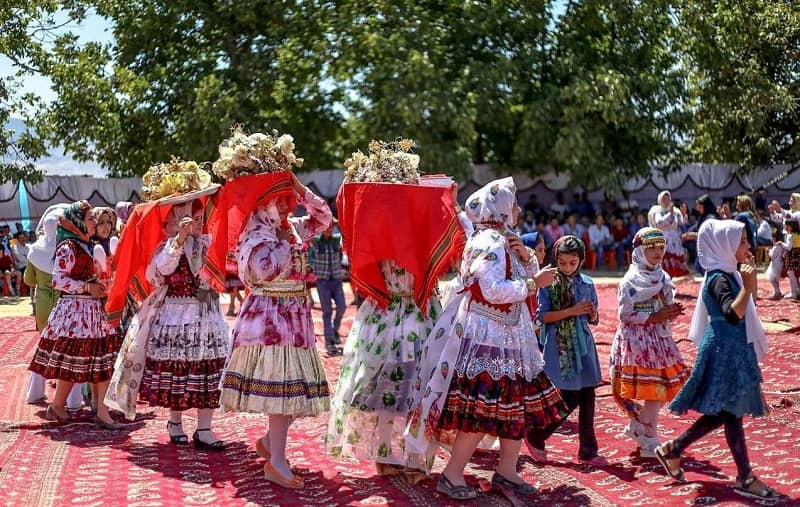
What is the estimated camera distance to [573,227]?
23.9 m

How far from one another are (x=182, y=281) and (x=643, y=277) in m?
3.24

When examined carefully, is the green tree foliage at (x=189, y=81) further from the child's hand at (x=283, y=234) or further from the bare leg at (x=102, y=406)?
the child's hand at (x=283, y=234)

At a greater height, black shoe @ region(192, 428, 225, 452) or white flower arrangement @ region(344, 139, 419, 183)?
white flower arrangement @ region(344, 139, 419, 183)

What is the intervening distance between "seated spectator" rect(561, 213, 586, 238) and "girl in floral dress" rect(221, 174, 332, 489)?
18.2 metres

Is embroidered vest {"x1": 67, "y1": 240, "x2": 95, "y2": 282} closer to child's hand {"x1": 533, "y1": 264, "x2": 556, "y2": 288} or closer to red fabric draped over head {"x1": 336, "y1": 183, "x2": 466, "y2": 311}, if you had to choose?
red fabric draped over head {"x1": 336, "y1": 183, "x2": 466, "y2": 311}

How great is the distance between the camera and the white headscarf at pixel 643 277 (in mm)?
6406

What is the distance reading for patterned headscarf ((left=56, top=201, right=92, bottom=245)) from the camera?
7.56 metres

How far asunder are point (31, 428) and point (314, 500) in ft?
10.4

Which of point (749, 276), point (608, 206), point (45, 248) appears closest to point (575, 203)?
point (608, 206)

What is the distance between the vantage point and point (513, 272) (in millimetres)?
5441

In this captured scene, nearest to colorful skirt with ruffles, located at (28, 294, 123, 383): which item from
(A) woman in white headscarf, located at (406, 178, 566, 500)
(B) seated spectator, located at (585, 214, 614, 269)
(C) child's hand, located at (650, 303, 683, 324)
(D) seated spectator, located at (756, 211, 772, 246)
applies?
(A) woman in white headscarf, located at (406, 178, 566, 500)

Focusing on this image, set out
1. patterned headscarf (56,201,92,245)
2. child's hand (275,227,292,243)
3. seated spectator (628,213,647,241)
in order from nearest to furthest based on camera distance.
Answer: child's hand (275,227,292,243) < patterned headscarf (56,201,92,245) < seated spectator (628,213,647,241)

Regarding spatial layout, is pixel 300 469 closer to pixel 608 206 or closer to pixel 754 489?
pixel 754 489

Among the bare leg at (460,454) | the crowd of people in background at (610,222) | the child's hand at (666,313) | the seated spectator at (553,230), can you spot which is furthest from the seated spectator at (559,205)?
the bare leg at (460,454)
